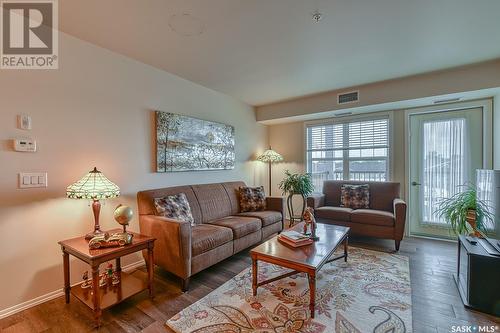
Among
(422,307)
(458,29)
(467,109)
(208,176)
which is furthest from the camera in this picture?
(208,176)

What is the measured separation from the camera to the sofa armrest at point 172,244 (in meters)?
2.14

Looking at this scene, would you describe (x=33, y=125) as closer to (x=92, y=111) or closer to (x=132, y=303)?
(x=92, y=111)

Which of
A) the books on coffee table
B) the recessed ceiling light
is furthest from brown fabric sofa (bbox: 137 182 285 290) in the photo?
the recessed ceiling light

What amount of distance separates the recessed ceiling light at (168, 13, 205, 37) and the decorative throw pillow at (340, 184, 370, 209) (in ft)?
10.5

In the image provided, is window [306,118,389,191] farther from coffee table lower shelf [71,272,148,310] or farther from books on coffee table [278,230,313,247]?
coffee table lower shelf [71,272,148,310]

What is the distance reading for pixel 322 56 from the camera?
2.66m

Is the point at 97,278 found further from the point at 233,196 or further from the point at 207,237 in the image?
the point at 233,196

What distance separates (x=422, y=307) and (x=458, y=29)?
2500mm

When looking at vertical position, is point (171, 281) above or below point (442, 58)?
below

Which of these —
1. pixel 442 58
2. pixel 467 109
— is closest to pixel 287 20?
pixel 442 58

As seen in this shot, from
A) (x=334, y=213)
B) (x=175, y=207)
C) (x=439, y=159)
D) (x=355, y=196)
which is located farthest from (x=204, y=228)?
(x=439, y=159)

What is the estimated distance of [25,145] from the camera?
193cm

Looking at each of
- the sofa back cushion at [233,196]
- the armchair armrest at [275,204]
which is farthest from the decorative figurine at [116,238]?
the armchair armrest at [275,204]

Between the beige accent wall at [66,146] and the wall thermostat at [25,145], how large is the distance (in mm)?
43
